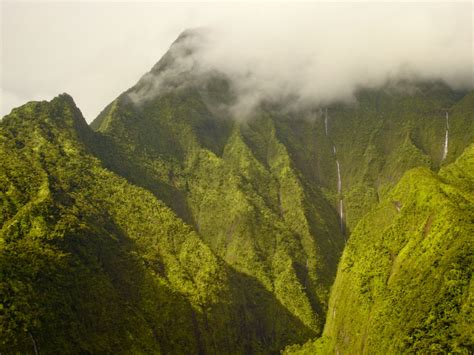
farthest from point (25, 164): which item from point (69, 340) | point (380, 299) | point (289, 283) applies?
point (380, 299)

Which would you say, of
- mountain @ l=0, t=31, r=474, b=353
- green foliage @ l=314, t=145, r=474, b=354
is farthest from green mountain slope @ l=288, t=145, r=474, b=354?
mountain @ l=0, t=31, r=474, b=353

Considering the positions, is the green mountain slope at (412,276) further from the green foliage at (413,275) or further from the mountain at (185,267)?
the mountain at (185,267)

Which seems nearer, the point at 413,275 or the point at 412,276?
the point at 413,275

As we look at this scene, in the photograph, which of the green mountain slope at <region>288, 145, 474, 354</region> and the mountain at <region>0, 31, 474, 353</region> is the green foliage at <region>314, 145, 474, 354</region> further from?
the mountain at <region>0, 31, 474, 353</region>

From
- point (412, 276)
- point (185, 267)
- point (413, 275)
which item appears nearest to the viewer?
point (413, 275)

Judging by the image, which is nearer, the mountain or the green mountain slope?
the green mountain slope

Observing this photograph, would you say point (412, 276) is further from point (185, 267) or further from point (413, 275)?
point (185, 267)

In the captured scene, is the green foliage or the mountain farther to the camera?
the mountain

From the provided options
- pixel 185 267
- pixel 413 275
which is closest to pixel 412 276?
pixel 413 275
